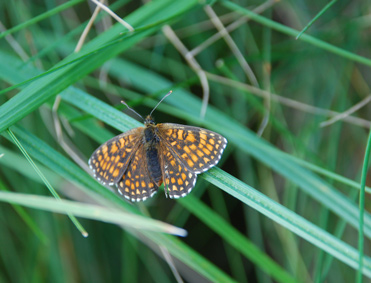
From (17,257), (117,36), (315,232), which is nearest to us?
(315,232)

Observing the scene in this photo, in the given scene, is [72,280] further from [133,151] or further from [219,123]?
[219,123]

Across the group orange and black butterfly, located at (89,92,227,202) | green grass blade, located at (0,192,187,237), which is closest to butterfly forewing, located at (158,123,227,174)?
orange and black butterfly, located at (89,92,227,202)

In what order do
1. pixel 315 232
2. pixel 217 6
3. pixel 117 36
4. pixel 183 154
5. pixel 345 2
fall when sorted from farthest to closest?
pixel 217 6
pixel 345 2
pixel 183 154
pixel 117 36
pixel 315 232

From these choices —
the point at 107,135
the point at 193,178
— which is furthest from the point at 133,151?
the point at 193,178

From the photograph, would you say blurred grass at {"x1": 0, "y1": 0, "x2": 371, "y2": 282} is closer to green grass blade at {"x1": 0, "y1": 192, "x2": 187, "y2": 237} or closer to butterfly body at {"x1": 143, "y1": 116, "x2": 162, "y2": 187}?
butterfly body at {"x1": 143, "y1": 116, "x2": 162, "y2": 187}

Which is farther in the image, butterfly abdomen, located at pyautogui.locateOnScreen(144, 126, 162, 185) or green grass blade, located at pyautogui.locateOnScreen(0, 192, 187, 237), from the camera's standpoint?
butterfly abdomen, located at pyautogui.locateOnScreen(144, 126, 162, 185)

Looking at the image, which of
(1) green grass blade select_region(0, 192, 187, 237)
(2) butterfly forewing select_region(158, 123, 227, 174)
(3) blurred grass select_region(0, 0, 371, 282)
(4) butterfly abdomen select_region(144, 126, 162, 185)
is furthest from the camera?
(3) blurred grass select_region(0, 0, 371, 282)

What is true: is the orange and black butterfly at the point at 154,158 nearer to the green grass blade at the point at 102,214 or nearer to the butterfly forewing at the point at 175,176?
the butterfly forewing at the point at 175,176
